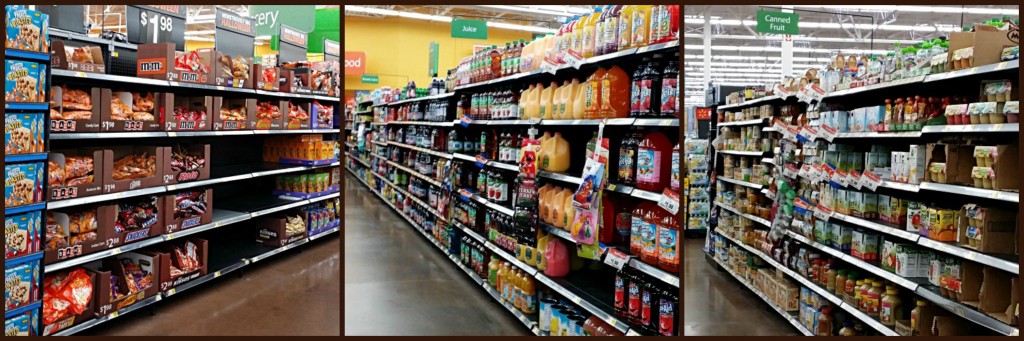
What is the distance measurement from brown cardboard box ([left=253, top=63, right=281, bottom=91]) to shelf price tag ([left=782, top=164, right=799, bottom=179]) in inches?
176

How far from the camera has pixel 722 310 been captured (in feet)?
18.8

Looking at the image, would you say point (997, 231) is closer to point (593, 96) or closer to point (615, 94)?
point (615, 94)

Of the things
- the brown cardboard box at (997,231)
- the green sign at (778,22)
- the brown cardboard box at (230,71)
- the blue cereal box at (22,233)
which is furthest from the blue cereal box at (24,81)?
the green sign at (778,22)

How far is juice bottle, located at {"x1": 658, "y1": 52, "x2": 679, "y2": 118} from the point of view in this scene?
10.2ft

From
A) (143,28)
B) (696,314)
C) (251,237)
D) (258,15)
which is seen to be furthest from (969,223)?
(258,15)

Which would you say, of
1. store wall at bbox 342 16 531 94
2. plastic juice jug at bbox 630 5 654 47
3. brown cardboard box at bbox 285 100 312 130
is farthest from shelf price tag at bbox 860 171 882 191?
store wall at bbox 342 16 531 94

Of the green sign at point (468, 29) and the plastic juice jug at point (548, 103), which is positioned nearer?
the plastic juice jug at point (548, 103)

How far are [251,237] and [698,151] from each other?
19.0 ft

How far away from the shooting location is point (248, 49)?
21.3 ft

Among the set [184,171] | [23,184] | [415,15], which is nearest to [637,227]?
[23,184]

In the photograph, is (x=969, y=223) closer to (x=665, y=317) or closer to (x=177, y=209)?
(x=665, y=317)

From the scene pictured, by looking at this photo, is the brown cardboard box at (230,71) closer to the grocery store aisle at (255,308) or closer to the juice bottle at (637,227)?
the grocery store aisle at (255,308)

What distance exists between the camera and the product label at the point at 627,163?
3.45 meters

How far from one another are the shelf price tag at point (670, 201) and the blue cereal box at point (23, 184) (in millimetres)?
3209
